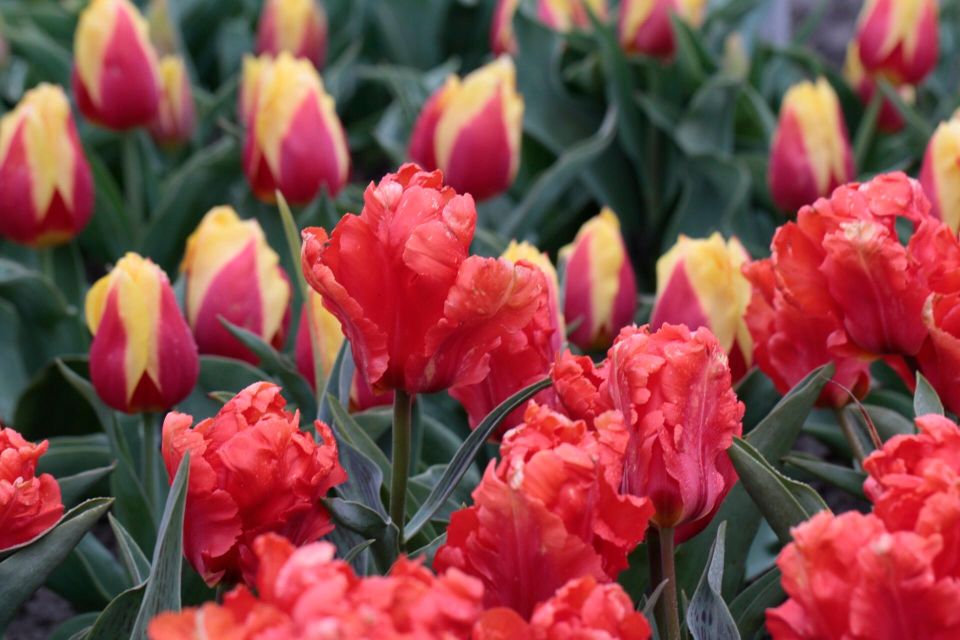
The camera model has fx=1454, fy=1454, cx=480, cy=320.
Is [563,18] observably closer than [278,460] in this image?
No

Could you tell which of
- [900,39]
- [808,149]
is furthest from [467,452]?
[900,39]

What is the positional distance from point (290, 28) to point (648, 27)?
563 millimetres

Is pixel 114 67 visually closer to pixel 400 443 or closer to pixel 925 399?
pixel 400 443

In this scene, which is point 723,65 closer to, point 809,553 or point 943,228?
point 943,228

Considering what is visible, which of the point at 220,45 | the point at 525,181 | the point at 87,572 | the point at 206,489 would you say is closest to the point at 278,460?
the point at 206,489

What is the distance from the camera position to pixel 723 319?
1.16 m

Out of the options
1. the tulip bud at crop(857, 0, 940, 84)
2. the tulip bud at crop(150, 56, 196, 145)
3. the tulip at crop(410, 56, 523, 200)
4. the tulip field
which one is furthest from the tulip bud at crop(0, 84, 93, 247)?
the tulip bud at crop(857, 0, 940, 84)

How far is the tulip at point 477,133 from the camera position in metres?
1.54

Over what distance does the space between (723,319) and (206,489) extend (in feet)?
1.76

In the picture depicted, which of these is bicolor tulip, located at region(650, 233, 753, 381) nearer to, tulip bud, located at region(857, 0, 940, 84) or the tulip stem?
the tulip stem

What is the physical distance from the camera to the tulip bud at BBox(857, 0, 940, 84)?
6.09 ft

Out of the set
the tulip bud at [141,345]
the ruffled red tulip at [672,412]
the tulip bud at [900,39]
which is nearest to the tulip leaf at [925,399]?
the ruffled red tulip at [672,412]

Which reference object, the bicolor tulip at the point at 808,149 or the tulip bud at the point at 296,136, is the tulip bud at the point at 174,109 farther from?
the bicolor tulip at the point at 808,149

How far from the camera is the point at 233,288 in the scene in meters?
1.26
